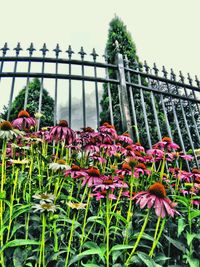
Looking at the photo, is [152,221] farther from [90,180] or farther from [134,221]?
[90,180]

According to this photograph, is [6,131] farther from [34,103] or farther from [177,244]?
[34,103]

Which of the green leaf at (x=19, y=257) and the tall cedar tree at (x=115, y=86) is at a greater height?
the tall cedar tree at (x=115, y=86)

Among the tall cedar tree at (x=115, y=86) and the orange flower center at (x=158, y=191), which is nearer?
the orange flower center at (x=158, y=191)

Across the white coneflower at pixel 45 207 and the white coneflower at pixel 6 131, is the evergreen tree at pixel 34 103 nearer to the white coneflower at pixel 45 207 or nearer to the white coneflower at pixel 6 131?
the white coneflower at pixel 6 131

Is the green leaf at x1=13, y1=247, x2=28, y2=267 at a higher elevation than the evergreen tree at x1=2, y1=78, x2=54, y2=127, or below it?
below

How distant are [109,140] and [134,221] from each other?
0.66 meters

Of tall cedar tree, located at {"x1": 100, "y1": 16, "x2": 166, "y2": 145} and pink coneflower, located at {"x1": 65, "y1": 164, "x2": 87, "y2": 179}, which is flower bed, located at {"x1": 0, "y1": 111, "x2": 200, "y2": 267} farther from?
tall cedar tree, located at {"x1": 100, "y1": 16, "x2": 166, "y2": 145}

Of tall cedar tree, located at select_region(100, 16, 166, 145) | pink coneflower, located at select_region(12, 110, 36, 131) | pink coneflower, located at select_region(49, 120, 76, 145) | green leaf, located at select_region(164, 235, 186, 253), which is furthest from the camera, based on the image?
tall cedar tree, located at select_region(100, 16, 166, 145)

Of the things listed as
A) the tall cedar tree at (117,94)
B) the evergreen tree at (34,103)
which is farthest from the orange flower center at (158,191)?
the evergreen tree at (34,103)

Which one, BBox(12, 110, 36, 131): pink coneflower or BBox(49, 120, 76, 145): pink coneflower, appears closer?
BBox(49, 120, 76, 145): pink coneflower

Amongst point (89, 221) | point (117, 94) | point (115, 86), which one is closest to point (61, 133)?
point (89, 221)

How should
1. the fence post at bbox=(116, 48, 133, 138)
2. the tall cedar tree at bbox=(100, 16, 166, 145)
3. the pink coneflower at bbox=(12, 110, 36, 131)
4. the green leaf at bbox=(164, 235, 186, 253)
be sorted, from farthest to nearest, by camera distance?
the tall cedar tree at bbox=(100, 16, 166, 145)
the fence post at bbox=(116, 48, 133, 138)
the pink coneflower at bbox=(12, 110, 36, 131)
the green leaf at bbox=(164, 235, 186, 253)

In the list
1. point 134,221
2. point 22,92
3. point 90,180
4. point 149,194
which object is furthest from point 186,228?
Result: point 22,92

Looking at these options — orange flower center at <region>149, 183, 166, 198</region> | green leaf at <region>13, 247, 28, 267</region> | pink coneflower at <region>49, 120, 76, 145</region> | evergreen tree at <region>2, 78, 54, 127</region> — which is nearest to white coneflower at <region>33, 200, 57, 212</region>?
green leaf at <region>13, 247, 28, 267</region>
